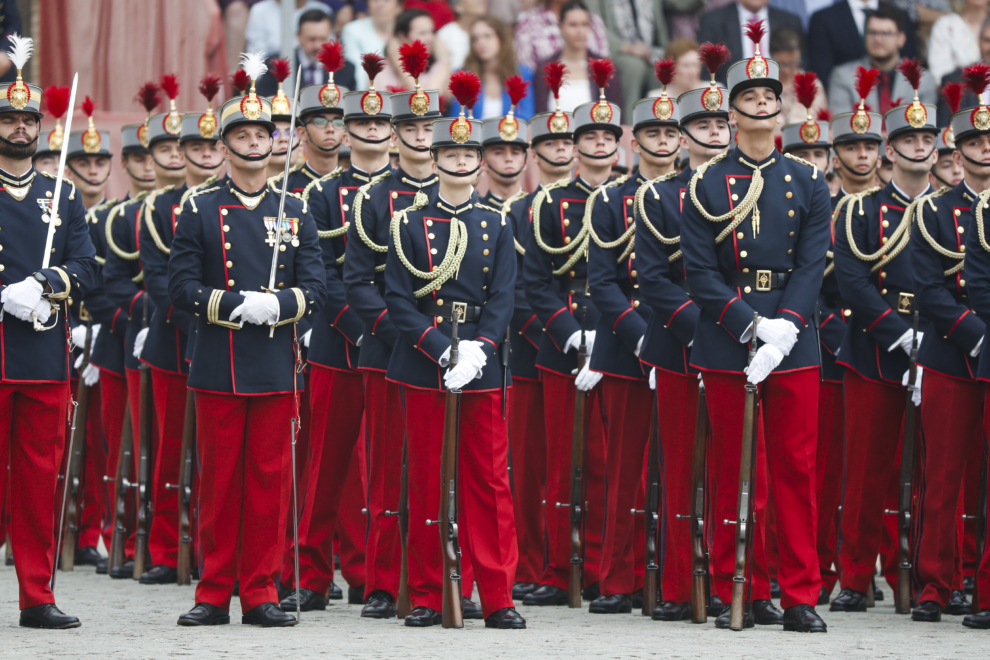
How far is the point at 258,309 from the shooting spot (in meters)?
6.80

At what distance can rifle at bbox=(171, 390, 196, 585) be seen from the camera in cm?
864

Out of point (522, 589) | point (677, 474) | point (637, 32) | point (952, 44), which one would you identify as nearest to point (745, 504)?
point (677, 474)

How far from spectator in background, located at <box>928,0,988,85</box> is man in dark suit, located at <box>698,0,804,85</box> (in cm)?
133

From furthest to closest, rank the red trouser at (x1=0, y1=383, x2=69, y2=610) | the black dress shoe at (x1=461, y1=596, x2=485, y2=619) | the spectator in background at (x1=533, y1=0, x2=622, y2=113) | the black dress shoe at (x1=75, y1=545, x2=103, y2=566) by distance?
the spectator in background at (x1=533, y1=0, x2=622, y2=113), the black dress shoe at (x1=75, y1=545, x2=103, y2=566), the black dress shoe at (x1=461, y1=596, x2=485, y2=619), the red trouser at (x1=0, y1=383, x2=69, y2=610)

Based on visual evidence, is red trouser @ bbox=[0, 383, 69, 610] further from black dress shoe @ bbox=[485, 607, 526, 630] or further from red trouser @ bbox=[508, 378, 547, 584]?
red trouser @ bbox=[508, 378, 547, 584]

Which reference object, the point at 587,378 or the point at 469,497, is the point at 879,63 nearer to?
the point at 587,378

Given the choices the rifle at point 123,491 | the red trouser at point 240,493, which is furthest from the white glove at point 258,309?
the rifle at point 123,491

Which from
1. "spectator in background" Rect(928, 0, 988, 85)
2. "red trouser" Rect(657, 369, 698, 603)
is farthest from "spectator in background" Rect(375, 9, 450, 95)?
"red trouser" Rect(657, 369, 698, 603)

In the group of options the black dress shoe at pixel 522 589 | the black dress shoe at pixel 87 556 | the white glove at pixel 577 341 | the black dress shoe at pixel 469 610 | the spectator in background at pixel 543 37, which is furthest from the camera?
the spectator in background at pixel 543 37

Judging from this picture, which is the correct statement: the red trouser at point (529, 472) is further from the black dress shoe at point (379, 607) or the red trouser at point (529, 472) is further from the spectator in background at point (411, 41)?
the spectator in background at point (411, 41)

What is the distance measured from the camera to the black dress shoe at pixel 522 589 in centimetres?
835

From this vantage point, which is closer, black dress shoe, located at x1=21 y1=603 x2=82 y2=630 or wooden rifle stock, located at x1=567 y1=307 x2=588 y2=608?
black dress shoe, located at x1=21 y1=603 x2=82 y2=630

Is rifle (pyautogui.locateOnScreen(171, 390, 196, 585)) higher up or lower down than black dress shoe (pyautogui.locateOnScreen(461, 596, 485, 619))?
higher up

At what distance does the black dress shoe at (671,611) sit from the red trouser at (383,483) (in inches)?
49.4
